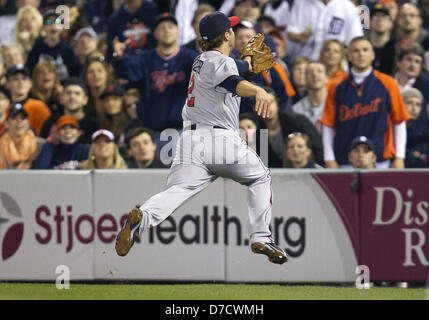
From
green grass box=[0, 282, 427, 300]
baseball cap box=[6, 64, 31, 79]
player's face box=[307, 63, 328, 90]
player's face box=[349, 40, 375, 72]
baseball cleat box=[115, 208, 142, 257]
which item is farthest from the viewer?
baseball cap box=[6, 64, 31, 79]

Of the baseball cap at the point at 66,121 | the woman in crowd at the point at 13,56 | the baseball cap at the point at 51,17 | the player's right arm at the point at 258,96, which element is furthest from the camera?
the woman in crowd at the point at 13,56

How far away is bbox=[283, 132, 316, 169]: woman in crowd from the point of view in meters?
9.88

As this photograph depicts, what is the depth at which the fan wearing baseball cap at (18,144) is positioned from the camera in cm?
1102

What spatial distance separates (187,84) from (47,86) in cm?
216

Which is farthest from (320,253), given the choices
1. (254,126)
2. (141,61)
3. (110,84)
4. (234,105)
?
(110,84)

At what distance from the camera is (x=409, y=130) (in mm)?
10820

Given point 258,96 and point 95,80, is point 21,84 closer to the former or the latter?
point 95,80

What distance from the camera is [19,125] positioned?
11117 mm

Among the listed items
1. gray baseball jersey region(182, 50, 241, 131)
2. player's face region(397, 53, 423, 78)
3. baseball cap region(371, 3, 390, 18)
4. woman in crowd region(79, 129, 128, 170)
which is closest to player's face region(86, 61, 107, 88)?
woman in crowd region(79, 129, 128, 170)

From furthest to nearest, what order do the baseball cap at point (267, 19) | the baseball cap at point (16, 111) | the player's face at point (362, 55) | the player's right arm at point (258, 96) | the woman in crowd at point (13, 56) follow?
the woman in crowd at point (13, 56) < the baseball cap at point (267, 19) < the baseball cap at point (16, 111) < the player's face at point (362, 55) < the player's right arm at point (258, 96)

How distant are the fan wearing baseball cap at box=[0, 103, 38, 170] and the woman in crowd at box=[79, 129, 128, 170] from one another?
106 centimetres

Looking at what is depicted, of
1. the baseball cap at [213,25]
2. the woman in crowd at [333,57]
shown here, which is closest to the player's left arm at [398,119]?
the woman in crowd at [333,57]

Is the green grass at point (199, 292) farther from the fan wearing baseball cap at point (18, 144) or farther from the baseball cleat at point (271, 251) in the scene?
the fan wearing baseball cap at point (18, 144)

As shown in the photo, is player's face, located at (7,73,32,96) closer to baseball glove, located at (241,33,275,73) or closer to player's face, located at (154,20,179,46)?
player's face, located at (154,20,179,46)
